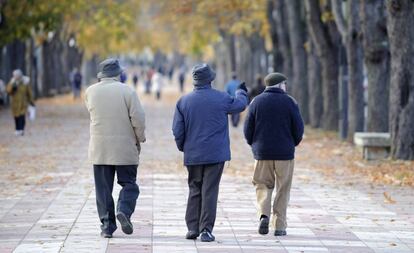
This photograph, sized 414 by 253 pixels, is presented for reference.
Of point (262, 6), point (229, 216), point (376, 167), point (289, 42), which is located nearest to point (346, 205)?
point (229, 216)

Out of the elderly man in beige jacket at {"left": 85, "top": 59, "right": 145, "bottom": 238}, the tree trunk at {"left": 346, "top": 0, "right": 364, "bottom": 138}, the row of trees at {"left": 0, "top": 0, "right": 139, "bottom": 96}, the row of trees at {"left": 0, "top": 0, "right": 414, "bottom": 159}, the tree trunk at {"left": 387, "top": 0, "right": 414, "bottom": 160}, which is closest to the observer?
the elderly man in beige jacket at {"left": 85, "top": 59, "right": 145, "bottom": 238}

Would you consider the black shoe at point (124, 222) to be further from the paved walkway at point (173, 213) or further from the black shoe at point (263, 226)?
the black shoe at point (263, 226)

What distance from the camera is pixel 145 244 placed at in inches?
478

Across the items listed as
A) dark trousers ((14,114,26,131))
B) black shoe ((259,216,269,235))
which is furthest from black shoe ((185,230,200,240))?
dark trousers ((14,114,26,131))

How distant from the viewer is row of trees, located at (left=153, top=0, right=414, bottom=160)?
23.6 metres

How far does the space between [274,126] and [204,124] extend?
94cm

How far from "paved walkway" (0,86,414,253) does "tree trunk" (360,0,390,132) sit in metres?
3.53

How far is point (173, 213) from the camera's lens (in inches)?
597

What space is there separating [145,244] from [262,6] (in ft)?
124

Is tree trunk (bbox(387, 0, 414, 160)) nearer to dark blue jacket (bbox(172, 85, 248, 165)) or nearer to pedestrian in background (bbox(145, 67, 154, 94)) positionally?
dark blue jacket (bbox(172, 85, 248, 165))

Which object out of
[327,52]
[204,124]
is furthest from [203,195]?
[327,52]

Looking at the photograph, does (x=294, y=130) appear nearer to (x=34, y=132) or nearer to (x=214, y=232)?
(x=214, y=232)

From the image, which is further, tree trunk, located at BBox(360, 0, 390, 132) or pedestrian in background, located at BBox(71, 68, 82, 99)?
pedestrian in background, located at BBox(71, 68, 82, 99)

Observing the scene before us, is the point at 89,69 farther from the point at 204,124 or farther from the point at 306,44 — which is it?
the point at 204,124
